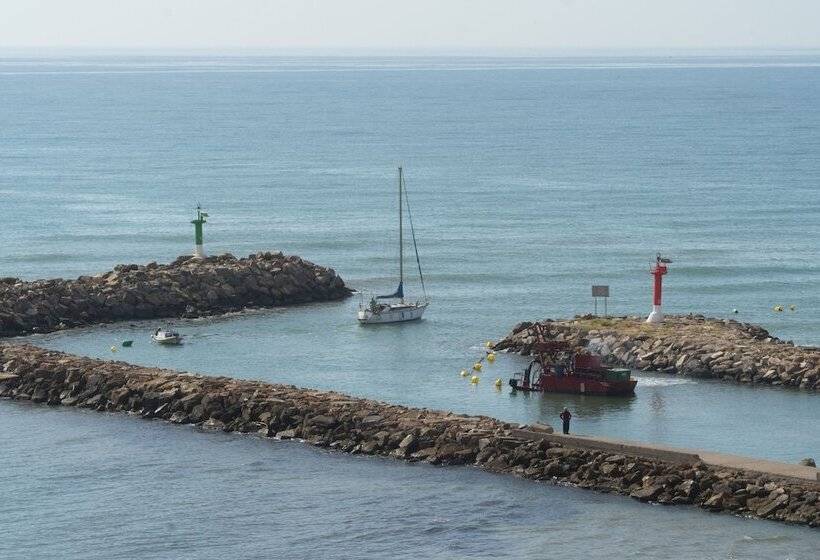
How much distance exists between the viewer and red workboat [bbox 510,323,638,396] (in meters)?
50.6

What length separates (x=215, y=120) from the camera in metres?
172

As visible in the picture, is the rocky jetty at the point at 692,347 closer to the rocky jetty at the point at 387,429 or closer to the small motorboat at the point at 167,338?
the small motorboat at the point at 167,338

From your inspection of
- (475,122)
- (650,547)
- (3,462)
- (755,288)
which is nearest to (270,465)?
(3,462)

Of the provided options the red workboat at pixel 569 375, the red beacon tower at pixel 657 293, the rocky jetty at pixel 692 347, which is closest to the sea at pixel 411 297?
the red workboat at pixel 569 375

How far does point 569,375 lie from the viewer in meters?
51.2

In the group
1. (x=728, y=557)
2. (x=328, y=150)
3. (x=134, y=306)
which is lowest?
(x=728, y=557)

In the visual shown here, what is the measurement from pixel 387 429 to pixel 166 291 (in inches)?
837

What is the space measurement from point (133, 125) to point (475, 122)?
104 feet

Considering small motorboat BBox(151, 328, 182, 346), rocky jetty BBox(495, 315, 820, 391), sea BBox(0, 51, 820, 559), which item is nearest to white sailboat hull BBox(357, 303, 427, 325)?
sea BBox(0, 51, 820, 559)

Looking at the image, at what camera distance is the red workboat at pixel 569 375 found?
50.6 meters

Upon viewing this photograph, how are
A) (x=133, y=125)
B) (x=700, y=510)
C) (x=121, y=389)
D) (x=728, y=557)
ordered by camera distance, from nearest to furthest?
1. (x=728, y=557)
2. (x=700, y=510)
3. (x=121, y=389)
4. (x=133, y=125)

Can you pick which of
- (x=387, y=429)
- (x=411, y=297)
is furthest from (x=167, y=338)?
(x=387, y=429)

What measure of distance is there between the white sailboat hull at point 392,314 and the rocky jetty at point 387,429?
506 inches

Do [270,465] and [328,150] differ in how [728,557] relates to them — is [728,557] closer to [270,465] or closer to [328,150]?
[270,465]
